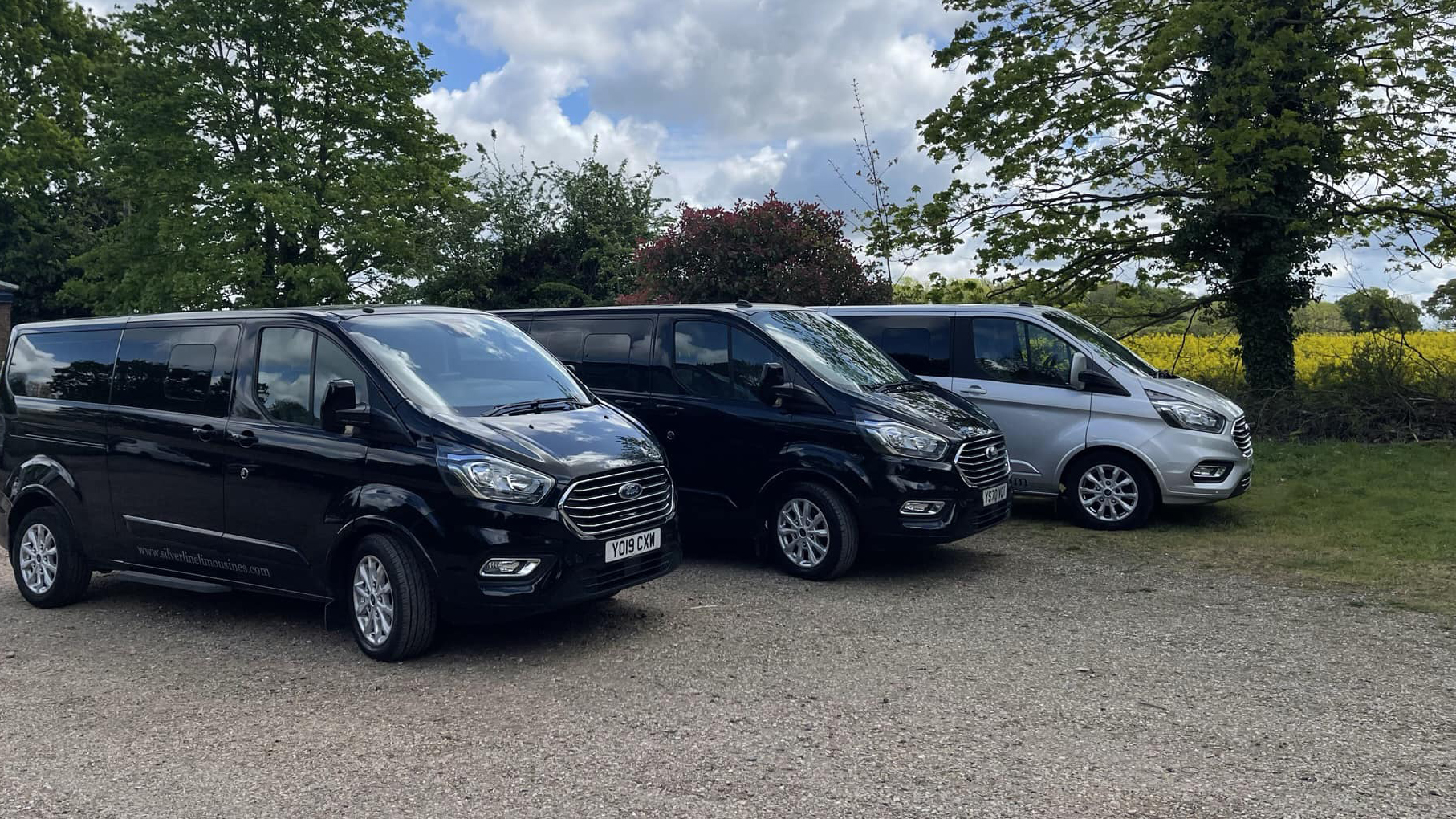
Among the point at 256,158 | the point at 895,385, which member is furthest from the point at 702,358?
the point at 256,158

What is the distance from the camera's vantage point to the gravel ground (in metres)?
4.15

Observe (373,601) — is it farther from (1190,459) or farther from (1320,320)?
(1320,320)

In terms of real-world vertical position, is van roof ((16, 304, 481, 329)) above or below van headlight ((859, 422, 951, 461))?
above

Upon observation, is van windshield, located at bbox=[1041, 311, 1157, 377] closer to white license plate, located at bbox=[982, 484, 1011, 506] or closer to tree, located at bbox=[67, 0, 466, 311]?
white license plate, located at bbox=[982, 484, 1011, 506]

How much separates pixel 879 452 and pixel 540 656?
2804mm

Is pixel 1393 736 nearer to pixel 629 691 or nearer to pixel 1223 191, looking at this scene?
pixel 629 691

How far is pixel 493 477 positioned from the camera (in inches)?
225

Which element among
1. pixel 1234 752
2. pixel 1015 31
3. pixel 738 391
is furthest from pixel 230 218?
pixel 1234 752

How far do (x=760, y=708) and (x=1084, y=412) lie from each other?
5798mm

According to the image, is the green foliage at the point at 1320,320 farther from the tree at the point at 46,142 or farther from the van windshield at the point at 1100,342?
the tree at the point at 46,142

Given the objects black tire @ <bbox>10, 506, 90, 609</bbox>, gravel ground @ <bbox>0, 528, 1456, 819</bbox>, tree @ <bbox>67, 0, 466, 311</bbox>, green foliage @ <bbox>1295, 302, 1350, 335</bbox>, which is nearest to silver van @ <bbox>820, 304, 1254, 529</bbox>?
gravel ground @ <bbox>0, 528, 1456, 819</bbox>

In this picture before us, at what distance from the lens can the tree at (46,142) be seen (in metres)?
35.4

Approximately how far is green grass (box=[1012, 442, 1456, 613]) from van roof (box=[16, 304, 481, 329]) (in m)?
5.62

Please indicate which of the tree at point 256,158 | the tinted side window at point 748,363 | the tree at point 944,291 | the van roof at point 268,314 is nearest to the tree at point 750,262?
the tree at point 944,291
